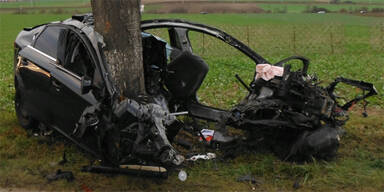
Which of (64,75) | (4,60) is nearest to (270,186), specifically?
(64,75)

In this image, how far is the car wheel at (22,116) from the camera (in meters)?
6.50

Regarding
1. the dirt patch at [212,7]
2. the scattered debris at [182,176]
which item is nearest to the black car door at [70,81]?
the scattered debris at [182,176]

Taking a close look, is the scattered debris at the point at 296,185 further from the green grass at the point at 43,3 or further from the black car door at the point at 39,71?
the green grass at the point at 43,3

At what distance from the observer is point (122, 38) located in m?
5.55

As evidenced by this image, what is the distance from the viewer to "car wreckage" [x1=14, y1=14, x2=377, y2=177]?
15.3 feet

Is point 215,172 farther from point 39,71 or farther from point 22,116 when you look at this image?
point 22,116

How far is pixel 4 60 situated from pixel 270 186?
14.3m

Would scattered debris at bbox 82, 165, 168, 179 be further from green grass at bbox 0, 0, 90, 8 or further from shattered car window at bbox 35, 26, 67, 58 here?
green grass at bbox 0, 0, 90, 8

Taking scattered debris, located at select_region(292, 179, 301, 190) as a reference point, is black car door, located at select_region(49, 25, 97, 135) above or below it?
above

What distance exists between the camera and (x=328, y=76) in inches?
472

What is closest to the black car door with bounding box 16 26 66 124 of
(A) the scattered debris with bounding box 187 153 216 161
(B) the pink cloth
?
(A) the scattered debris with bounding box 187 153 216 161

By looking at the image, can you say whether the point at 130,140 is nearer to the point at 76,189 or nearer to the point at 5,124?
the point at 76,189

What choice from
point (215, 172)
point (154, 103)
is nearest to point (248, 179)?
point (215, 172)

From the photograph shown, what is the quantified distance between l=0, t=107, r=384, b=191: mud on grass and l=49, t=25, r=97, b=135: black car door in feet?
1.77
